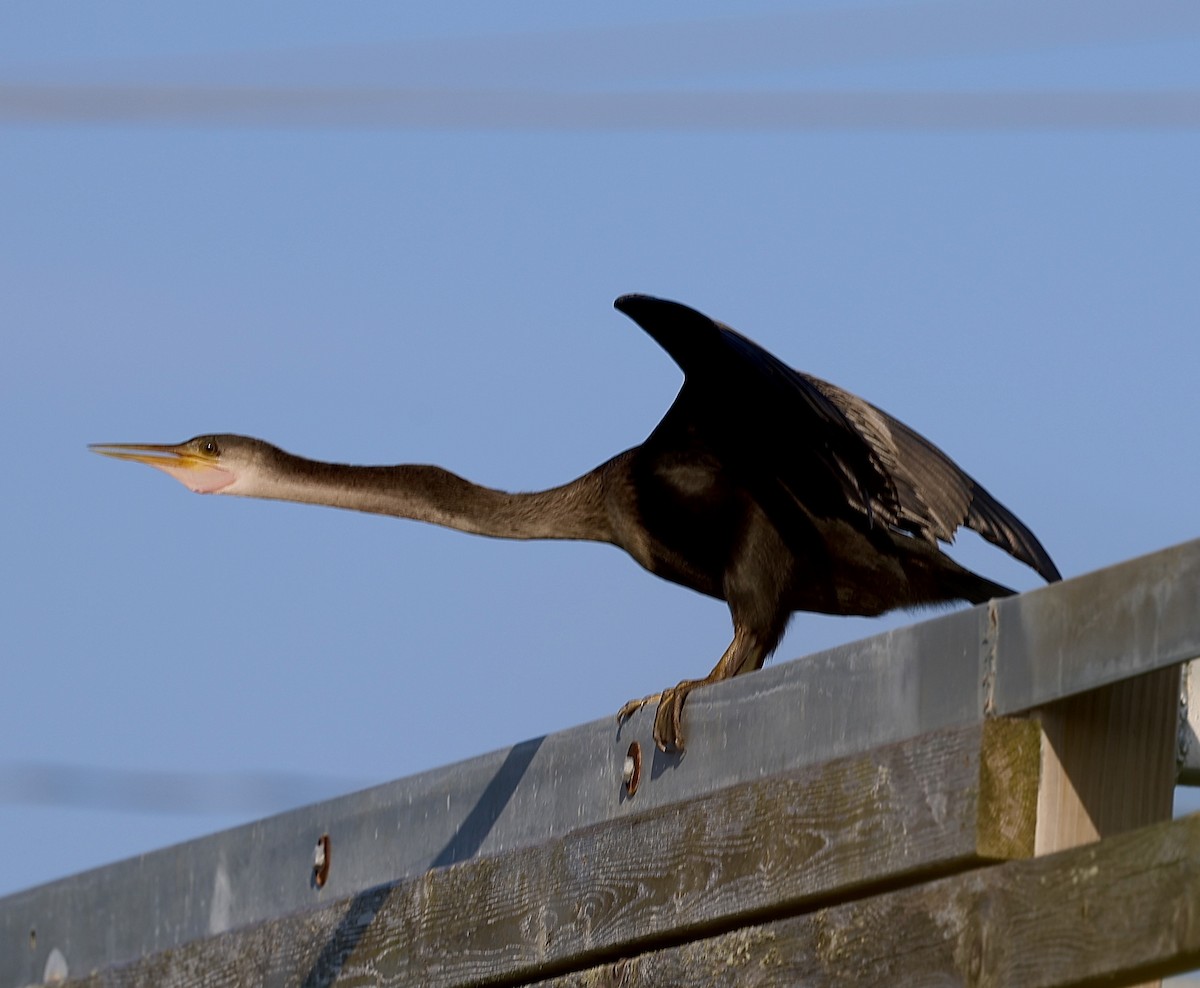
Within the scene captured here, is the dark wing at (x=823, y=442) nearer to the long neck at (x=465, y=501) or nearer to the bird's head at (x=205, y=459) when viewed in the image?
the long neck at (x=465, y=501)

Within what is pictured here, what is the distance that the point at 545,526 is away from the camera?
19.0 feet

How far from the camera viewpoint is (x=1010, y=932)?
101 inches

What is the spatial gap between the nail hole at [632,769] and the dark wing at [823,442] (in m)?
1.20

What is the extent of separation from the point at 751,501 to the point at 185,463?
1952 millimetres

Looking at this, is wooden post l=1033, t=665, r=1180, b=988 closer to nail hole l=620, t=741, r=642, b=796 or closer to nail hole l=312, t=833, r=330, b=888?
nail hole l=620, t=741, r=642, b=796

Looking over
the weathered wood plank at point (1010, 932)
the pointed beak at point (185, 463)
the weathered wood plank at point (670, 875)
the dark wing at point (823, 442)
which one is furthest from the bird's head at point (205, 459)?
the weathered wood plank at point (1010, 932)

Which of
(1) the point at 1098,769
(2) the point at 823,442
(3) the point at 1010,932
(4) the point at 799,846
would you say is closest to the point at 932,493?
(2) the point at 823,442

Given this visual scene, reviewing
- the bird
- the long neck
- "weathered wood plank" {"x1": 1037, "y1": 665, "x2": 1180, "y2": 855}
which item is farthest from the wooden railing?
the long neck

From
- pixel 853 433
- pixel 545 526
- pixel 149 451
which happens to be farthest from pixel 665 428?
pixel 149 451

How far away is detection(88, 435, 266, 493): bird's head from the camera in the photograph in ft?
20.4

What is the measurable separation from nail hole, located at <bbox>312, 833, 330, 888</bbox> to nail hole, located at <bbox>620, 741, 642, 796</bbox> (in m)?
0.69

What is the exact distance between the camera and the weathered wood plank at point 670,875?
8.79 feet

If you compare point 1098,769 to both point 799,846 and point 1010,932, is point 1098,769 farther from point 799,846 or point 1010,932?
point 799,846

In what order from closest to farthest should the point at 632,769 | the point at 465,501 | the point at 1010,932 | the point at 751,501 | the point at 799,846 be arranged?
the point at 1010,932, the point at 799,846, the point at 632,769, the point at 751,501, the point at 465,501
